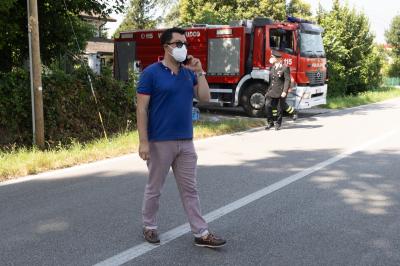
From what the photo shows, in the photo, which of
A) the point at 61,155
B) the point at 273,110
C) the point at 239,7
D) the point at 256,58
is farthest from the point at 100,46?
the point at 61,155

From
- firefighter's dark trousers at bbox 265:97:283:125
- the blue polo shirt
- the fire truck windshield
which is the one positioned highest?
the fire truck windshield

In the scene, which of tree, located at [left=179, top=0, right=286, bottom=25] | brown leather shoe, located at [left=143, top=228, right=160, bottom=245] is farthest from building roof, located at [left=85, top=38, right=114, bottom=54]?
brown leather shoe, located at [left=143, top=228, right=160, bottom=245]

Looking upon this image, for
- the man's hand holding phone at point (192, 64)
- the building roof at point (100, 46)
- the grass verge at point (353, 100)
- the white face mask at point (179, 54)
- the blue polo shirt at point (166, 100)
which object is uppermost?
the building roof at point (100, 46)

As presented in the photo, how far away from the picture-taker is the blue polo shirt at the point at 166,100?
4059mm

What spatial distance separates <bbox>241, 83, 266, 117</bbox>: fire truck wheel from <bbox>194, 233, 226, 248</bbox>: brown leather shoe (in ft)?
37.9

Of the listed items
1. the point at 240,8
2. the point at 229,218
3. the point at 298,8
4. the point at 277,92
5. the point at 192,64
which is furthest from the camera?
the point at 298,8

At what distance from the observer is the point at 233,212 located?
5.24 m

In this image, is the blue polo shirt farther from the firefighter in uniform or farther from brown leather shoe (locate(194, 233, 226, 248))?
the firefighter in uniform

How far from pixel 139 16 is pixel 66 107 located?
1720 inches

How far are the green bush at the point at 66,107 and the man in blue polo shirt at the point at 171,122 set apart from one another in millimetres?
5727

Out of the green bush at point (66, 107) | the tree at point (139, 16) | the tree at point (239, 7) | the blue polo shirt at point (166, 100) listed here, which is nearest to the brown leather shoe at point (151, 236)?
the blue polo shirt at point (166, 100)

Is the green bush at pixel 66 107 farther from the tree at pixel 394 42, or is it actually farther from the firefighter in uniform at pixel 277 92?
the tree at pixel 394 42

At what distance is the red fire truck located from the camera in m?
15.1

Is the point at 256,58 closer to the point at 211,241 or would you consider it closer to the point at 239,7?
the point at 211,241
